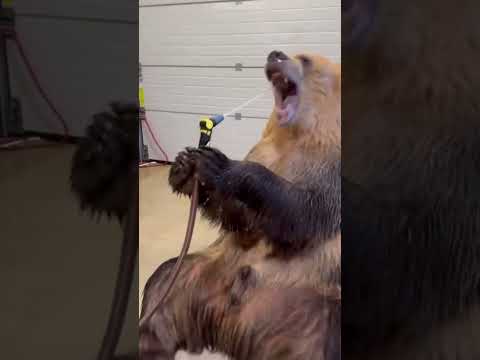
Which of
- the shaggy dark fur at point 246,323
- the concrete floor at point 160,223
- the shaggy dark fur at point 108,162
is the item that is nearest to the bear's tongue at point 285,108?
the concrete floor at point 160,223

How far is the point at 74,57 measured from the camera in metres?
0.57

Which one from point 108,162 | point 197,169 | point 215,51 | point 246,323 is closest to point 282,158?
point 197,169

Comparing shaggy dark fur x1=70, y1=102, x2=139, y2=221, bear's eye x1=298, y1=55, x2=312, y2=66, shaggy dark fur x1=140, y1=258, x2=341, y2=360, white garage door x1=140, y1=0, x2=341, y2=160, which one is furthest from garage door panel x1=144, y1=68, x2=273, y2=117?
shaggy dark fur x1=70, y1=102, x2=139, y2=221

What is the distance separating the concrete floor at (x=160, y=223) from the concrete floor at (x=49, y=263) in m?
0.64

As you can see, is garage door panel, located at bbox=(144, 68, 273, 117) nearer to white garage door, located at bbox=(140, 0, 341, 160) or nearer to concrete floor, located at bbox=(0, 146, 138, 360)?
white garage door, located at bbox=(140, 0, 341, 160)

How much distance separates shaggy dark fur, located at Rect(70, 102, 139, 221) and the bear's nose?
31.2 inches

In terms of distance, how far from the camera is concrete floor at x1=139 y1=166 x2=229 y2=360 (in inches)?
50.7

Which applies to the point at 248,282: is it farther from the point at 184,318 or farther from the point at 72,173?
the point at 72,173

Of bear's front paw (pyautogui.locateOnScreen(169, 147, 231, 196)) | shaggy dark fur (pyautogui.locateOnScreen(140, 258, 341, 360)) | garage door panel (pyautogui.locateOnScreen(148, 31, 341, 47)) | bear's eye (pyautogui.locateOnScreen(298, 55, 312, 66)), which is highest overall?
garage door panel (pyautogui.locateOnScreen(148, 31, 341, 47))

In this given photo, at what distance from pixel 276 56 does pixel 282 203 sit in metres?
0.42

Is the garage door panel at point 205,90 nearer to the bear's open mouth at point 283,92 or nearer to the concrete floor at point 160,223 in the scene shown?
the bear's open mouth at point 283,92

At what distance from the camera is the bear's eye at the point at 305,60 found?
4.46 feet

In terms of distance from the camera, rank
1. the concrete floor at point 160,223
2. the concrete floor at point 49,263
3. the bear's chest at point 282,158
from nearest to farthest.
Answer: the concrete floor at point 49,263 < the concrete floor at point 160,223 < the bear's chest at point 282,158

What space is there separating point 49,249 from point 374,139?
3.67 feet
